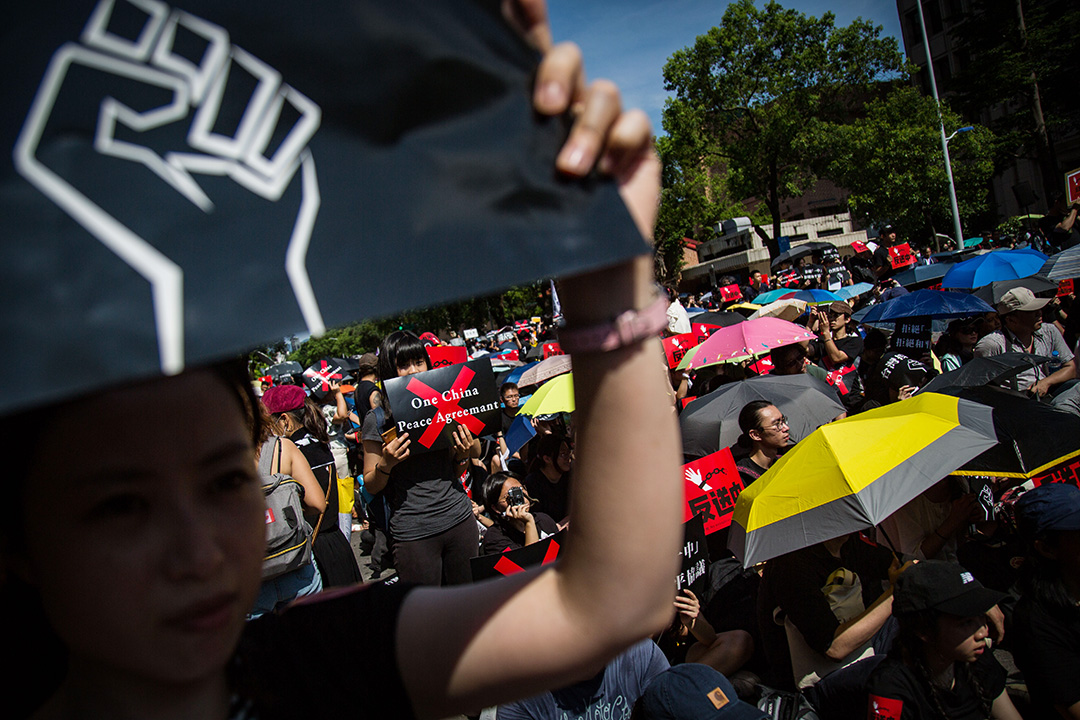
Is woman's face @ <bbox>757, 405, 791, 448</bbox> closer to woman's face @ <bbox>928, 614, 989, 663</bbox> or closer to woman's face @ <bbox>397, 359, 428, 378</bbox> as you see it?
woman's face @ <bbox>928, 614, 989, 663</bbox>

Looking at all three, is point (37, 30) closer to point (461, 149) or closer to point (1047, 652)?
point (461, 149)

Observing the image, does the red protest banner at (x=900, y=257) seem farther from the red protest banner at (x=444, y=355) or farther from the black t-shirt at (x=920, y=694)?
the black t-shirt at (x=920, y=694)

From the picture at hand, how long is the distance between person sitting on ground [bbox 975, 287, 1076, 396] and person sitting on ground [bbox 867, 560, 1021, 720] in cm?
374

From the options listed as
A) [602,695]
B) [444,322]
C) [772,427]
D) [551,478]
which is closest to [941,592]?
[602,695]

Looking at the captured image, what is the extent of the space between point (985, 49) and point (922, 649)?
3417cm

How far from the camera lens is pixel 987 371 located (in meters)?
5.77

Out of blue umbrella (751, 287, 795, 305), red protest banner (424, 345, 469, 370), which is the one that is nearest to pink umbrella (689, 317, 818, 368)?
red protest banner (424, 345, 469, 370)

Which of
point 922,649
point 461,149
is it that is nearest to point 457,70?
point 461,149

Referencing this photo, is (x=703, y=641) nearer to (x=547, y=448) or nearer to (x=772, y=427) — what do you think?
(x=772, y=427)

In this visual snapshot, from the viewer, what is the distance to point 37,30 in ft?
2.07

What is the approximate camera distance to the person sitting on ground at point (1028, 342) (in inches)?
240

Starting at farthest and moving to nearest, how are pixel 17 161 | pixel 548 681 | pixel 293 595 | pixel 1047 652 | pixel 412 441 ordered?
pixel 412 441, pixel 293 595, pixel 1047 652, pixel 548 681, pixel 17 161

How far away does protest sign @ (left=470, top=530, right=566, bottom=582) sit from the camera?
400 cm

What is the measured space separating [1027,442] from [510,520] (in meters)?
3.39
